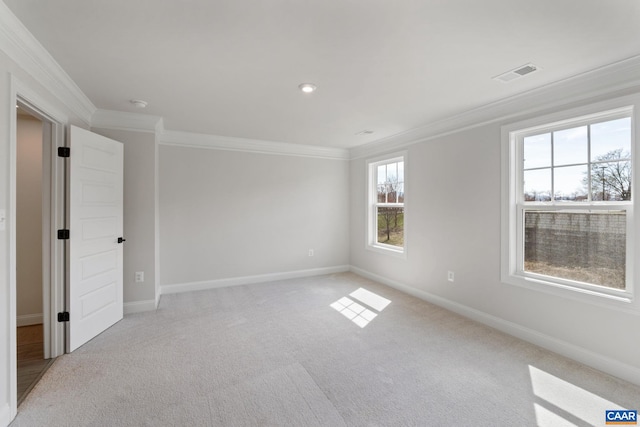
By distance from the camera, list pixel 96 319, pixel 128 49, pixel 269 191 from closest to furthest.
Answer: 1. pixel 128 49
2. pixel 96 319
3. pixel 269 191

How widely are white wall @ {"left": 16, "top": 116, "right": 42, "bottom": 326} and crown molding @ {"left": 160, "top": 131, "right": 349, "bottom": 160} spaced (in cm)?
137

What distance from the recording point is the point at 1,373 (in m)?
1.76

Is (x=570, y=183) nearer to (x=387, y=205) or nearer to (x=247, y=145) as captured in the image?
(x=387, y=205)

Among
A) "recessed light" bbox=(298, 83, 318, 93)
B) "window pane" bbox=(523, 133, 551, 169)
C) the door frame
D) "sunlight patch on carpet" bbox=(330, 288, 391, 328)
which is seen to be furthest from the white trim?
"window pane" bbox=(523, 133, 551, 169)

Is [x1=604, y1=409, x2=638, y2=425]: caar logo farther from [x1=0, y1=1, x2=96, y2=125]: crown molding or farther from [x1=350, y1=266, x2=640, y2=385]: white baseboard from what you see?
[x1=0, y1=1, x2=96, y2=125]: crown molding

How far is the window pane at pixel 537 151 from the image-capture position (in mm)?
2873

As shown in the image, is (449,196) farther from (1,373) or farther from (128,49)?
(1,373)

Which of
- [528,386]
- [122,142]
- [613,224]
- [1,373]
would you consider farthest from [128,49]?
[613,224]

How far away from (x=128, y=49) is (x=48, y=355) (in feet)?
8.68

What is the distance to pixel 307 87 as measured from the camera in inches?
106

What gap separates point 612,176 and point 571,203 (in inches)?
13.7

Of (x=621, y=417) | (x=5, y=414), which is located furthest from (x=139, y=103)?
(x=621, y=417)

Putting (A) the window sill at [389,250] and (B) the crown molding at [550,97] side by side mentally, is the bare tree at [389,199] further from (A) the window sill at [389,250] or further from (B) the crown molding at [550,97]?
(B) the crown molding at [550,97]

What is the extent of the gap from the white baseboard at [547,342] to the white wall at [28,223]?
4.70 meters
